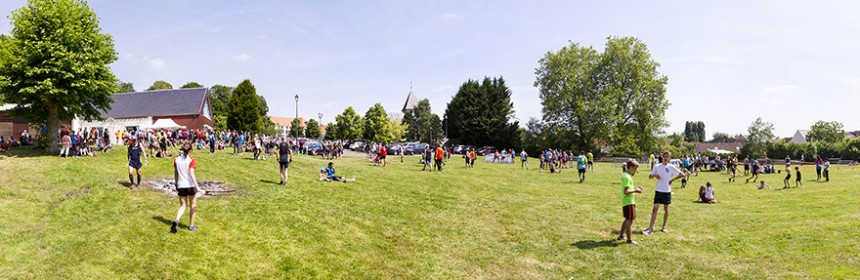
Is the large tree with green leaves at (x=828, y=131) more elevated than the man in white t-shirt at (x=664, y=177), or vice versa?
the large tree with green leaves at (x=828, y=131)

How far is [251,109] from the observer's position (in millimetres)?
65188

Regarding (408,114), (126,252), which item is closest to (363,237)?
(126,252)

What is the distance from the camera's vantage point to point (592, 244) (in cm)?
1066

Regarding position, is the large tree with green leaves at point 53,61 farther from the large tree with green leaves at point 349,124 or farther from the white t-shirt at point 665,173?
the large tree with green leaves at point 349,124

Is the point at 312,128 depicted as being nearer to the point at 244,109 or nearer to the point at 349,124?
the point at 349,124

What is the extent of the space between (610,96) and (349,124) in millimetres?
40662

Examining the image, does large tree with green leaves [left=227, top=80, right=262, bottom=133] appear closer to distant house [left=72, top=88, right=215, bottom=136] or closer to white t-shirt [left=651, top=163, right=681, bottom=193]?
distant house [left=72, top=88, right=215, bottom=136]

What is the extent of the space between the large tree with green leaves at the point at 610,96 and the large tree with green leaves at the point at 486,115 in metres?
11.1

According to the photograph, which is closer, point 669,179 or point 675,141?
point 669,179

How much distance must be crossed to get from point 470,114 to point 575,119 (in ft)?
51.8

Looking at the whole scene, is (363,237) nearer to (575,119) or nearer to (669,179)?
(669,179)

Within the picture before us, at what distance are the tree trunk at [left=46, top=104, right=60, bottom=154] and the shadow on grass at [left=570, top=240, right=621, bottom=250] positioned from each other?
23.5 meters

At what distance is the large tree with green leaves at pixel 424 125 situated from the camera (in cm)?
8425

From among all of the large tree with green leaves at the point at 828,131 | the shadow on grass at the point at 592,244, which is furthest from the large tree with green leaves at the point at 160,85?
the large tree with green leaves at the point at 828,131
